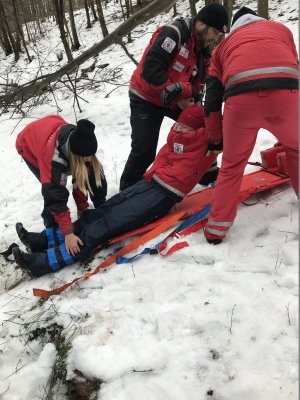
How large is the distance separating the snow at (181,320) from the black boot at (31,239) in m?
0.29

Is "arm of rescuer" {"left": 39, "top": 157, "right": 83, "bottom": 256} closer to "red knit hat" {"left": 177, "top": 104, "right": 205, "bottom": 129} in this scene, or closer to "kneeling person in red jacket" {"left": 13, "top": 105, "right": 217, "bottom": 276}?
"kneeling person in red jacket" {"left": 13, "top": 105, "right": 217, "bottom": 276}

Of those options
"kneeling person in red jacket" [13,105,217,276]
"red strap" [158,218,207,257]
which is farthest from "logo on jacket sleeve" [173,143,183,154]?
"red strap" [158,218,207,257]

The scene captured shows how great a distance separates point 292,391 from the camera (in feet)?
5.60

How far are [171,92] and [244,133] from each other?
1.06m

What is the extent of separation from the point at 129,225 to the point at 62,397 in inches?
58.8

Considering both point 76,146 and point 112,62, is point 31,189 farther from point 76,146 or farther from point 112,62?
point 112,62

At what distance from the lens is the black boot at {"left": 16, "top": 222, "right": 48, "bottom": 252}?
11.0 ft

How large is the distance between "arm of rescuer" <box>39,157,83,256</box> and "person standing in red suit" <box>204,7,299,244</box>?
127 centimetres

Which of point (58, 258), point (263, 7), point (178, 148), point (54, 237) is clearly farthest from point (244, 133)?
point (263, 7)

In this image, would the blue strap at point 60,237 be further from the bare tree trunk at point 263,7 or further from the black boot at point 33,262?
the bare tree trunk at point 263,7

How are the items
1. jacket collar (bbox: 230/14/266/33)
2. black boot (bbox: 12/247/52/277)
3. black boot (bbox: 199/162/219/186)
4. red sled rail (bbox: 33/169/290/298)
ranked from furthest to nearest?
black boot (bbox: 199/162/219/186)
black boot (bbox: 12/247/52/277)
red sled rail (bbox: 33/169/290/298)
jacket collar (bbox: 230/14/266/33)

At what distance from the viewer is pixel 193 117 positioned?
328 cm

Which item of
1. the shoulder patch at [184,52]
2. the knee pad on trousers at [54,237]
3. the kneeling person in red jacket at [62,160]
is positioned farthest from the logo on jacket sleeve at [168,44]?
the knee pad on trousers at [54,237]

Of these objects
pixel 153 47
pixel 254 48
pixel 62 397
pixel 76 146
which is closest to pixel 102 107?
pixel 153 47
